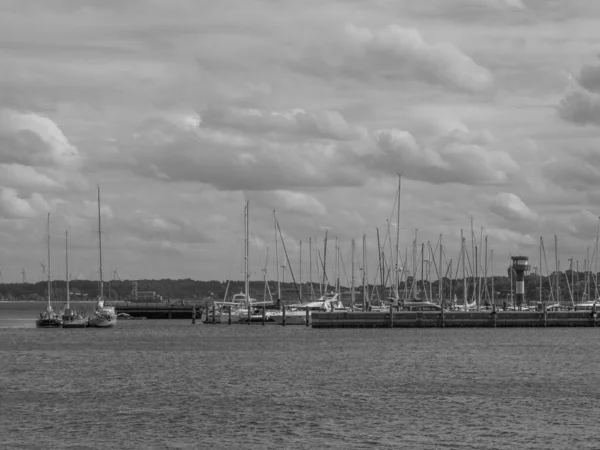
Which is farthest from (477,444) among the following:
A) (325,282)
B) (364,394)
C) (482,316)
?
(325,282)

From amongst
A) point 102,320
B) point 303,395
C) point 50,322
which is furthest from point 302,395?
point 50,322

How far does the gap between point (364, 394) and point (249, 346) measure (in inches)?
2132

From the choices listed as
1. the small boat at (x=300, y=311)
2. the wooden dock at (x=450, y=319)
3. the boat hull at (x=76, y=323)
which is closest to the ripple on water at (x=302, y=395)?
the wooden dock at (x=450, y=319)

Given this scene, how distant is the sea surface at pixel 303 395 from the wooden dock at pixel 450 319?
902 inches

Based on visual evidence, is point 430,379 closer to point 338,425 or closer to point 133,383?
point 133,383

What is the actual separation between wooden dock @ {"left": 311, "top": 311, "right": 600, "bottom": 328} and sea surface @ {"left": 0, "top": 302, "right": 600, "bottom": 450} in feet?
75.2

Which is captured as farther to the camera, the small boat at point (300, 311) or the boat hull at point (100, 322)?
the small boat at point (300, 311)

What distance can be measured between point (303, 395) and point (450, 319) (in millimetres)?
83672

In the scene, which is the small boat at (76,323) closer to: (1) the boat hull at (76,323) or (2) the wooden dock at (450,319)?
(1) the boat hull at (76,323)

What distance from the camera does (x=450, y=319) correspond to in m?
151

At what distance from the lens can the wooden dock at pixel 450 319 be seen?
14962 cm

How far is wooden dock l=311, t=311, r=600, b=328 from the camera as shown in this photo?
14962 centimetres

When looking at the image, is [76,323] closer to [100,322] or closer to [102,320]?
[100,322]

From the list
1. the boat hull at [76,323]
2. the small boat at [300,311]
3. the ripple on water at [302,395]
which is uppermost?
the small boat at [300,311]
